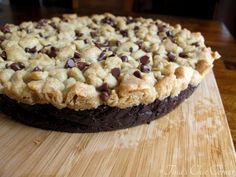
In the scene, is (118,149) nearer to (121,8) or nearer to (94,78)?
(94,78)

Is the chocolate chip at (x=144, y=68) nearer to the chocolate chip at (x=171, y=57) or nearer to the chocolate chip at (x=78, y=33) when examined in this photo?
the chocolate chip at (x=171, y=57)

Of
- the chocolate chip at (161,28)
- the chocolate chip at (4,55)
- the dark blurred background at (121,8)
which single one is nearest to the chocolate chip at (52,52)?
the chocolate chip at (4,55)

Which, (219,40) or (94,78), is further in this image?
(219,40)

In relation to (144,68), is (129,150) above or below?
below

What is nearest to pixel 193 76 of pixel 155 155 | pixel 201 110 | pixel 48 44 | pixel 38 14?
pixel 201 110

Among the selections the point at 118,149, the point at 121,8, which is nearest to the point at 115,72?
the point at 118,149

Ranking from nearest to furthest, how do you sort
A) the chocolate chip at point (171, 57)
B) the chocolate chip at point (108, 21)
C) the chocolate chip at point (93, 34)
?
the chocolate chip at point (171, 57) < the chocolate chip at point (93, 34) < the chocolate chip at point (108, 21)
